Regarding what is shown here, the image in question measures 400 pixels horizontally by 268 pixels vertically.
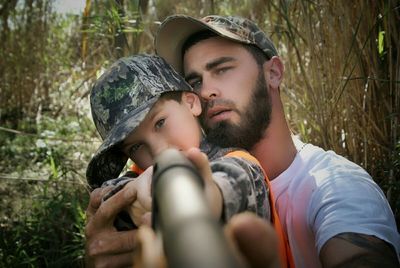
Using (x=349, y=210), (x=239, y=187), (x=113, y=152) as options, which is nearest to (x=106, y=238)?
(x=113, y=152)

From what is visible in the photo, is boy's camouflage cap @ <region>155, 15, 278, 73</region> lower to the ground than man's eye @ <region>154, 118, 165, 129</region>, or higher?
higher

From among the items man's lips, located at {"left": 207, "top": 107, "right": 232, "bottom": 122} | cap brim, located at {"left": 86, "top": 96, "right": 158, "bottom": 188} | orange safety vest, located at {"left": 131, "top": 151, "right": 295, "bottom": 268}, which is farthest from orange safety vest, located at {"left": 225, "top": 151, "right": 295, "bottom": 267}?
man's lips, located at {"left": 207, "top": 107, "right": 232, "bottom": 122}

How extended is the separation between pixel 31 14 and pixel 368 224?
15.3ft

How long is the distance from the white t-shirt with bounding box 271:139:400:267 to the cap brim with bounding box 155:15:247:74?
61cm

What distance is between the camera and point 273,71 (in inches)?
91.4

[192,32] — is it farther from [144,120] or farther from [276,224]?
[276,224]

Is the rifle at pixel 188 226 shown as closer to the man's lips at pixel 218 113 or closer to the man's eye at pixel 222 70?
the man's lips at pixel 218 113

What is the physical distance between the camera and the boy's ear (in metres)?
1.84

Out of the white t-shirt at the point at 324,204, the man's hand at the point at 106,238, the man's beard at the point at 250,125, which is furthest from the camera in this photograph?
the man's beard at the point at 250,125

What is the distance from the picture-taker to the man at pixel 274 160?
1575 millimetres

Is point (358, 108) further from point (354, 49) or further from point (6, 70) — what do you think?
point (6, 70)

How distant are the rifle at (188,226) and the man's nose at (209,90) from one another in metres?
1.48

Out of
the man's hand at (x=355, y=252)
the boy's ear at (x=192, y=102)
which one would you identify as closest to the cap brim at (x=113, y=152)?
the boy's ear at (x=192, y=102)

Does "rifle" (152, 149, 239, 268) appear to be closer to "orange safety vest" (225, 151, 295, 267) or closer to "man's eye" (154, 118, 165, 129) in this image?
"orange safety vest" (225, 151, 295, 267)
